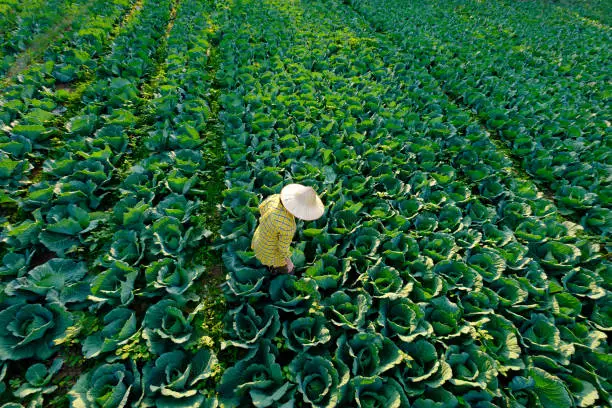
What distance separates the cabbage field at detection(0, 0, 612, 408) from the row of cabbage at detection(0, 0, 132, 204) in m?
0.05

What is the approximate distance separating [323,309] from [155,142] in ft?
16.1

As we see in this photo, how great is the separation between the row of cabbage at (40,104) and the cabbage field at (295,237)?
0.05m

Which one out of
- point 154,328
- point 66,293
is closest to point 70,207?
point 66,293

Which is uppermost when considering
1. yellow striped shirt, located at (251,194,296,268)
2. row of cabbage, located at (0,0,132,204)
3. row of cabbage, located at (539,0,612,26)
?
row of cabbage, located at (539,0,612,26)

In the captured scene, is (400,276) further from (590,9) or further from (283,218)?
(590,9)

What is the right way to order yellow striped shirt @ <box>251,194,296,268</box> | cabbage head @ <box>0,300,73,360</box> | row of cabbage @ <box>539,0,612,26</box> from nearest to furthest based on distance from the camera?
cabbage head @ <box>0,300,73,360</box>, yellow striped shirt @ <box>251,194,296,268</box>, row of cabbage @ <box>539,0,612,26</box>

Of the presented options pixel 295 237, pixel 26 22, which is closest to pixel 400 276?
pixel 295 237

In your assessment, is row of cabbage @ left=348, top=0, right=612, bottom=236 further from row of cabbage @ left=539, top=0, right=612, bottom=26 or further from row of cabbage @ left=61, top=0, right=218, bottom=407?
row of cabbage @ left=61, top=0, right=218, bottom=407

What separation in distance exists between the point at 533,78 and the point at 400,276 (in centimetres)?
1077

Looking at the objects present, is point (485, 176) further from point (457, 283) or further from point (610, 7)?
point (610, 7)

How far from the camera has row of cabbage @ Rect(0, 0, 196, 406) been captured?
3469mm

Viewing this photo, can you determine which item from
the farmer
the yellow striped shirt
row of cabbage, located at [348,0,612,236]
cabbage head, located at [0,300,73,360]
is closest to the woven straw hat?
the farmer

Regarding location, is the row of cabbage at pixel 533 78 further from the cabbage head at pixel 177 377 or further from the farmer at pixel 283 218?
the cabbage head at pixel 177 377

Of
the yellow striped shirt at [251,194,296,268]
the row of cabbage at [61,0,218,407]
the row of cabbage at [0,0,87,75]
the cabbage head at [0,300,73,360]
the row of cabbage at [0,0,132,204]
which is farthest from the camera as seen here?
the row of cabbage at [0,0,87,75]
